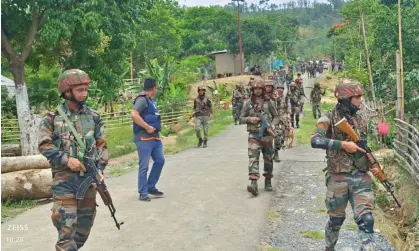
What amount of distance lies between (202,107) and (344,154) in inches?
350

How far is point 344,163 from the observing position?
502 cm

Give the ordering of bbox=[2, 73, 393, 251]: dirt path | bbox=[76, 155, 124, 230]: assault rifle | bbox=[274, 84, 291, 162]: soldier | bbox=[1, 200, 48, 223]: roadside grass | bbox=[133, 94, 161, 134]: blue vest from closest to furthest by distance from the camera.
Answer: bbox=[76, 155, 124, 230]: assault rifle, bbox=[2, 73, 393, 251]: dirt path, bbox=[1, 200, 48, 223]: roadside grass, bbox=[133, 94, 161, 134]: blue vest, bbox=[274, 84, 291, 162]: soldier

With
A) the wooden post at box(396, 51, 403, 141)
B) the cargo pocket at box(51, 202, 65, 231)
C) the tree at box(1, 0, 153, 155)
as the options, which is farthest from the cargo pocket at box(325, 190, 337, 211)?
the tree at box(1, 0, 153, 155)

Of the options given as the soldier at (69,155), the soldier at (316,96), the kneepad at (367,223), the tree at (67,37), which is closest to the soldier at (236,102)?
the soldier at (316,96)

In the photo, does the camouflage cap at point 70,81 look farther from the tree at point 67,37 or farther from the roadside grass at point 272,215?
the tree at point 67,37

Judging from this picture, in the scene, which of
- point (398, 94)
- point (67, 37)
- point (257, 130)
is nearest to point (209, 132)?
point (67, 37)

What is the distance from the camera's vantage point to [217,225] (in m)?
6.47

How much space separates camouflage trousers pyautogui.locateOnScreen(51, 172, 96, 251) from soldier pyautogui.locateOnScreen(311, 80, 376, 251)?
218 centimetres

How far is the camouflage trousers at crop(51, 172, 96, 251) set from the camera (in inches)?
177

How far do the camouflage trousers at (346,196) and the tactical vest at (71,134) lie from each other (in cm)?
228

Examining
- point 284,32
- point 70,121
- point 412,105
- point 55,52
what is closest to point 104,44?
point 55,52

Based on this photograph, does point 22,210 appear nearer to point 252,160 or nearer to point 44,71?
point 252,160

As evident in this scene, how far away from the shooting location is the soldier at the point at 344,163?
16.1 feet

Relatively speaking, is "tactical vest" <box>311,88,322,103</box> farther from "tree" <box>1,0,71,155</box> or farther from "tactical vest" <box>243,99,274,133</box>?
"tactical vest" <box>243,99,274,133</box>
